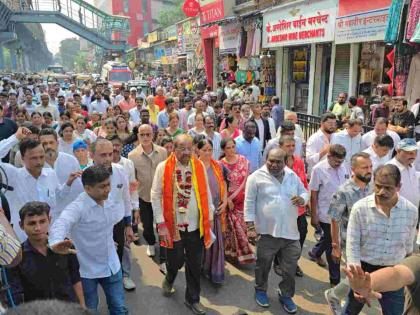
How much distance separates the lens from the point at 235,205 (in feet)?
16.0

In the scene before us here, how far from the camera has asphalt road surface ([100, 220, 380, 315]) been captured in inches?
159

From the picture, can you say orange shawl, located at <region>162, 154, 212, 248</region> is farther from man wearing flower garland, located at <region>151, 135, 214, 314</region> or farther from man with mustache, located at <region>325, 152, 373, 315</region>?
man with mustache, located at <region>325, 152, 373, 315</region>

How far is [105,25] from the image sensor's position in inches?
1433

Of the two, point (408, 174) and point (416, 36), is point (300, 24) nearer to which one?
point (416, 36)

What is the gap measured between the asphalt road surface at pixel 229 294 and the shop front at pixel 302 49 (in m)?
9.55

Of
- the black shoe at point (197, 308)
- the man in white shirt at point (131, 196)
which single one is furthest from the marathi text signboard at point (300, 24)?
the black shoe at point (197, 308)

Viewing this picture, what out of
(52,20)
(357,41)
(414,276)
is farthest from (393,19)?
(52,20)

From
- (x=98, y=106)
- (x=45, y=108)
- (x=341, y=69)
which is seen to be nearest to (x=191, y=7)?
(x=341, y=69)

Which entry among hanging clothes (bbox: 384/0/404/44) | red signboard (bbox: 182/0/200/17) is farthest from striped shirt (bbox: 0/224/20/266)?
red signboard (bbox: 182/0/200/17)

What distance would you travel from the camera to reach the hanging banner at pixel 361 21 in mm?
10117

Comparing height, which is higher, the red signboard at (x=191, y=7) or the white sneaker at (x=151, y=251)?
the red signboard at (x=191, y=7)

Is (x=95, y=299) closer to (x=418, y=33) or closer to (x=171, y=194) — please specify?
(x=171, y=194)

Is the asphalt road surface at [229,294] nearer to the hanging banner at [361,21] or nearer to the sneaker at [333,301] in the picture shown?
the sneaker at [333,301]

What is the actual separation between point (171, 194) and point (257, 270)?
1.19 m
